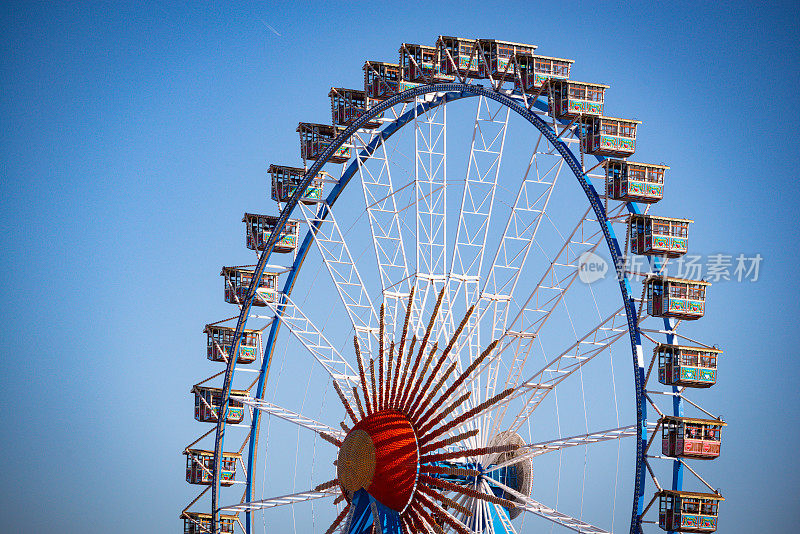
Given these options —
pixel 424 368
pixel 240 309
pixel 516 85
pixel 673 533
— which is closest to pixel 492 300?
pixel 424 368

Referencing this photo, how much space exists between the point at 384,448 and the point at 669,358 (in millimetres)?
6491

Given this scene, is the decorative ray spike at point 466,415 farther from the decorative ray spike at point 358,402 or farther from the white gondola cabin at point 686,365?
the white gondola cabin at point 686,365

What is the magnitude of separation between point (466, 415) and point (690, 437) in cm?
481

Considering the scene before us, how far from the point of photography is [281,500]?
32.7 m

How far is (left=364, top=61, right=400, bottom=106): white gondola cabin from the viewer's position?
3225cm

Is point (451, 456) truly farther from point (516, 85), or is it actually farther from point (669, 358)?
point (516, 85)

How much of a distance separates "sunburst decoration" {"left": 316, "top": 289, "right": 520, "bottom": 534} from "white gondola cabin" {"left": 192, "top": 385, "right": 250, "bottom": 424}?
8894mm

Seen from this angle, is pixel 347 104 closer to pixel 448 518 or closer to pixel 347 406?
pixel 347 406

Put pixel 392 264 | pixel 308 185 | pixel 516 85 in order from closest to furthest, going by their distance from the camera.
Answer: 1. pixel 516 85
2. pixel 392 264
3. pixel 308 185

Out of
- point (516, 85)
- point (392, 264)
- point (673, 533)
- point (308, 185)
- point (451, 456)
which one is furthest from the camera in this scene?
point (308, 185)

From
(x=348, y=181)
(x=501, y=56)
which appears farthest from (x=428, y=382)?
(x=348, y=181)

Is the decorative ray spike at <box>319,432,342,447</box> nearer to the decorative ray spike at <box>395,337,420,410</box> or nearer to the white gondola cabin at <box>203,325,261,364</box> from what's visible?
the decorative ray spike at <box>395,337,420,410</box>

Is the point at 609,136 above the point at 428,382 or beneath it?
above

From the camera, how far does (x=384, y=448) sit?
26.7m
